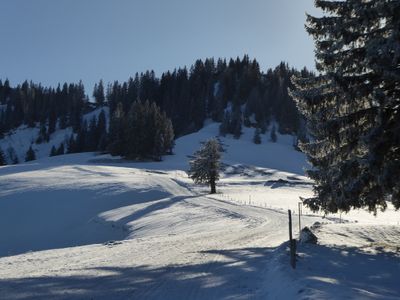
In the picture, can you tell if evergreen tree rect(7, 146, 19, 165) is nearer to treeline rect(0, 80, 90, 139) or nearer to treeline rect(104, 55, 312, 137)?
treeline rect(0, 80, 90, 139)

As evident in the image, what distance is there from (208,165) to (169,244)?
123ft

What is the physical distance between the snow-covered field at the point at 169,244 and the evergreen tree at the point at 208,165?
6.31 ft

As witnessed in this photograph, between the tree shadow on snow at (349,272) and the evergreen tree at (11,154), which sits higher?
the evergreen tree at (11,154)

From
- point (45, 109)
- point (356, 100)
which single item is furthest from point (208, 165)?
point (45, 109)

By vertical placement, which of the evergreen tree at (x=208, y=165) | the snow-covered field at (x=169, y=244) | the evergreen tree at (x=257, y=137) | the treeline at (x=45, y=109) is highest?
the treeline at (x=45, y=109)

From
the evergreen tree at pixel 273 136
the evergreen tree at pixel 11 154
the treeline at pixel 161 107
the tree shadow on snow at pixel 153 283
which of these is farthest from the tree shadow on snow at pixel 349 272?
the evergreen tree at pixel 11 154

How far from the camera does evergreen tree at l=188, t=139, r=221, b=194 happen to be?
57250mm

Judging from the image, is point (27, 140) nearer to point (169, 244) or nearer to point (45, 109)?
point (45, 109)

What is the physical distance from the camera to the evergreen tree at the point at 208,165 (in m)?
57.2

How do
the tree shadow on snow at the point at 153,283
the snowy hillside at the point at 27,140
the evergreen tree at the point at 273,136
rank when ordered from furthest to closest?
1. the snowy hillside at the point at 27,140
2. the evergreen tree at the point at 273,136
3. the tree shadow on snow at the point at 153,283

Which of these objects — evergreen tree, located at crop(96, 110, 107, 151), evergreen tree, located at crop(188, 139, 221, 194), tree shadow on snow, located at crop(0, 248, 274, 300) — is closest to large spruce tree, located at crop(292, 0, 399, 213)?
tree shadow on snow, located at crop(0, 248, 274, 300)

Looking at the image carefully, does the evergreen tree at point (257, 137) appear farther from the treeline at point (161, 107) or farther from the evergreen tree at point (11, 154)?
the evergreen tree at point (11, 154)

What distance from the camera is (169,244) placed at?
20.2 metres

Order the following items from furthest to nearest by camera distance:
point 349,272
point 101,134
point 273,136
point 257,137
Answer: point 101,134, point 273,136, point 257,137, point 349,272
